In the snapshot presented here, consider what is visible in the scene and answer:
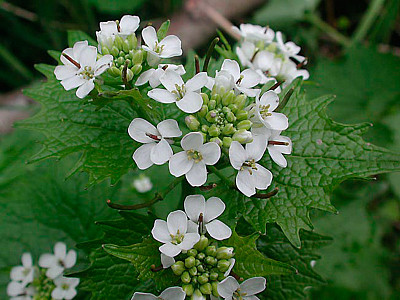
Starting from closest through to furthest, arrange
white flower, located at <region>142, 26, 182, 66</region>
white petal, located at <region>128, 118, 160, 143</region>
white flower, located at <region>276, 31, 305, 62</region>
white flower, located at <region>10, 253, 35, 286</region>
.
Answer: white petal, located at <region>128, 118, 160, 143</region>
white flower, located at <region>142, 26, 182, 66</region>
white flower, located at <region>10, 253, 35, 286</region>
white flower, located at <region>276, 31, 305, 62</region>

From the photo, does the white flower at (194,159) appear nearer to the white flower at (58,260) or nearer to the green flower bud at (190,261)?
the green flower bud at (190,261)

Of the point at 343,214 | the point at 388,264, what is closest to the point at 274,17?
the point at 343,214

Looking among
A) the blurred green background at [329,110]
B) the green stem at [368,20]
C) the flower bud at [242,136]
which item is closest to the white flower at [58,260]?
the blurred green background at [329,110]


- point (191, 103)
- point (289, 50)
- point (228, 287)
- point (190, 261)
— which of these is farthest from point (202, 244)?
point (289, 50)

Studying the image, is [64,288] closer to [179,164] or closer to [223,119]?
[179,164]

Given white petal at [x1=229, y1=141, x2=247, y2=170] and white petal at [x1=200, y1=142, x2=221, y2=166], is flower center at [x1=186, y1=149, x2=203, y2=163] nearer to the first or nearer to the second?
white petal at [x1=200, y1=142, x2=221, y2=166]

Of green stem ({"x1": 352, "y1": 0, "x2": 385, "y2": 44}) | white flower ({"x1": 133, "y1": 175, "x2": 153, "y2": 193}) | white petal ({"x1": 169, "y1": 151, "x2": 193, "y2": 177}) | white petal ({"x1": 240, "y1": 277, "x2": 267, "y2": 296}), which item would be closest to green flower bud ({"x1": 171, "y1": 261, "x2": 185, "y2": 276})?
white petal ({"x1": 240, "y1": 277, "x2": 267, "y2": 296})
